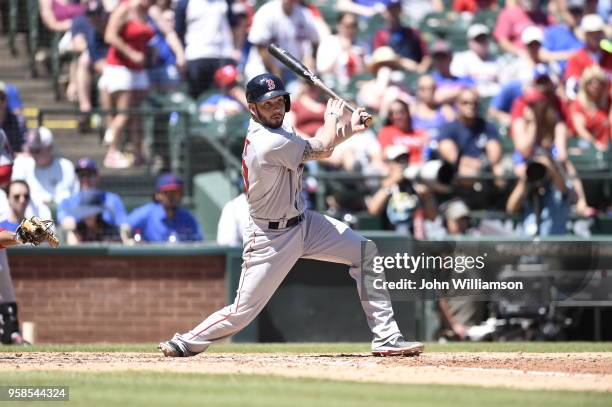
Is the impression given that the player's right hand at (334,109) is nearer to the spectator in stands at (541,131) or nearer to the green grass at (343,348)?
the green grass at (343,348)

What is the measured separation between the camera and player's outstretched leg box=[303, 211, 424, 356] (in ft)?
29.6

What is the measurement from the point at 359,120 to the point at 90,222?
5.32 m

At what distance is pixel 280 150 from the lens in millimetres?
8602

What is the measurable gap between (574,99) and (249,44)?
4.00m

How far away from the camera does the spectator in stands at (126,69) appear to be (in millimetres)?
14469

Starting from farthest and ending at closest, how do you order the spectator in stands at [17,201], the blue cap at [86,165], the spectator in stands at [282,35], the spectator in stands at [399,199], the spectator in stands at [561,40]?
the spectator in stands at [561,40]
the spectator in stands at [282,35]
the spectator in stands at [399,199]
the blue cap at [86,165]
the spectator in stands at [17,201]

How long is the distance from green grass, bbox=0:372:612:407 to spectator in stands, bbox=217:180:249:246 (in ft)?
16.6

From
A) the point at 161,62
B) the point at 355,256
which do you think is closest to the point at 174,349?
the point at 355,256

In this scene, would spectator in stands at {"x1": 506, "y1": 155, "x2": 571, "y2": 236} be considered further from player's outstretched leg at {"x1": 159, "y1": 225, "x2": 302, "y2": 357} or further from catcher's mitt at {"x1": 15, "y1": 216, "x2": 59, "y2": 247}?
catcher's mitt at {"x1": 15, "y1": 216, "x2": 59, "y2": 247}

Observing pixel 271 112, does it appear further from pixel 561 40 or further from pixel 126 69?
pixel 561 40

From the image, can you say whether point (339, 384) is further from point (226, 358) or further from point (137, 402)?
point (226, 358)

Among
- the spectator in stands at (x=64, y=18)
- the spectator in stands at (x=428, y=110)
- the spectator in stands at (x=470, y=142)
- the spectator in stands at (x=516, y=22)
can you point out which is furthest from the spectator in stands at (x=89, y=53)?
the spectator in stands at (x=516, y=22)

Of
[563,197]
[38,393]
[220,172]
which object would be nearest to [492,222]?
[563,197]

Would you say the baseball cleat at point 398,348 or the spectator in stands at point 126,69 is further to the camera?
the spectator in stands at point 126,69
